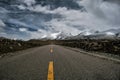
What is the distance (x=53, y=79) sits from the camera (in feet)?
11.6

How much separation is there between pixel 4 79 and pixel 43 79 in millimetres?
1126

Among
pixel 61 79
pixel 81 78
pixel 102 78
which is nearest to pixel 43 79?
pixel 61 79

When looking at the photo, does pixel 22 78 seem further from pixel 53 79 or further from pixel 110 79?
pixel 110 79

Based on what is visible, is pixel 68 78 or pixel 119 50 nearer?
pixel 68 78

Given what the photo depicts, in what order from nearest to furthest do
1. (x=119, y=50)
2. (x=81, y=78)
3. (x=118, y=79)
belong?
1. (x=118, y=79)
2. (x=81, y=78)
3. (x=119, y=50)

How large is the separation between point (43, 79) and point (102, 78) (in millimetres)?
1724

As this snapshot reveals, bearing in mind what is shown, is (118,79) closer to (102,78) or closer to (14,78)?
(102,78)

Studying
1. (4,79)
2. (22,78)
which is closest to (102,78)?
(22,78)

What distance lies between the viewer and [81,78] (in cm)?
369

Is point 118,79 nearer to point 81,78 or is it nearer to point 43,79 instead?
point 81,78

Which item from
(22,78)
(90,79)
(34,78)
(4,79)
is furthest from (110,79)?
(4,79)

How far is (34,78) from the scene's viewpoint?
3693 millimetres

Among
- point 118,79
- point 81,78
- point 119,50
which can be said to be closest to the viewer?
point 118,79

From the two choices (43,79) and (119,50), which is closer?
(43,79)
